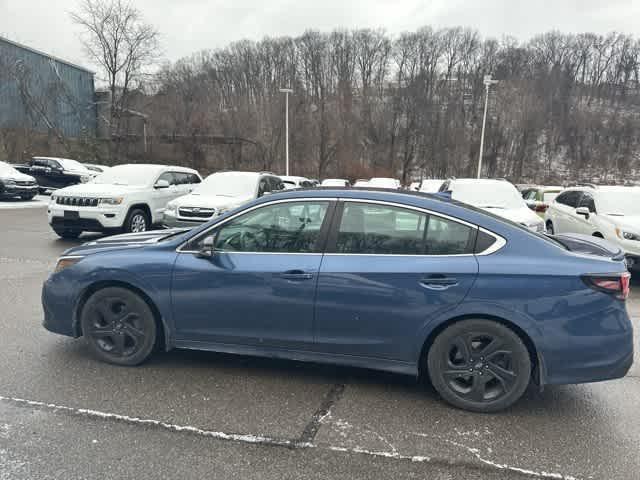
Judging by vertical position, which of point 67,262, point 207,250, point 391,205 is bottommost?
point 67,262

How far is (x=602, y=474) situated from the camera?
2.58 metres

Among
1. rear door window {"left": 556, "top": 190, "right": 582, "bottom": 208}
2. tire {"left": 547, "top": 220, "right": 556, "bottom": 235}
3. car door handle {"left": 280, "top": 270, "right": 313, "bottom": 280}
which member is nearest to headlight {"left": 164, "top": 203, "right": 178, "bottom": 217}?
car door handle {"left": 280, "top": 270, "right": 313, "bottom": 280}

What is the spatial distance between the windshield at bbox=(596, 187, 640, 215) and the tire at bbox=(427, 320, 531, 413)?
6450mm

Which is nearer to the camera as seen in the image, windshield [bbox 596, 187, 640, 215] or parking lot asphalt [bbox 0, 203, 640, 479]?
parking lot asphalt [bbox 0, 203, 640, 479]

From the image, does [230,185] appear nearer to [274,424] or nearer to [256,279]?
[256,279]

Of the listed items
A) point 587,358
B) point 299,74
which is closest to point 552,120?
point 299,74

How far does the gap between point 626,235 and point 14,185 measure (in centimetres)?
1956

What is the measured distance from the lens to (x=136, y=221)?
394 inches

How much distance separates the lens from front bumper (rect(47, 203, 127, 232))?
9211 millimetres

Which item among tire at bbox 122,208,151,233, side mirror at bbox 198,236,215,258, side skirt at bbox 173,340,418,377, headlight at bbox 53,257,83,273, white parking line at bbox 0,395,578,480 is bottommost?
white parking line at bbox 0,395,578,480

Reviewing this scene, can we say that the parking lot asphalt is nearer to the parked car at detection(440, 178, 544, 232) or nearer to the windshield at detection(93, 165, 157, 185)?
the parked car at detection(440, 178, 544, 232)

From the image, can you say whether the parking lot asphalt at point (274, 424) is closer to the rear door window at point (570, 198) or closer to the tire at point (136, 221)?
the tire at point (136, 221)

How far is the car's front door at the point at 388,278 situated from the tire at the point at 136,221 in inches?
299

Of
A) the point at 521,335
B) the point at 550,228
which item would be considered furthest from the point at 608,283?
the point at 550,228
